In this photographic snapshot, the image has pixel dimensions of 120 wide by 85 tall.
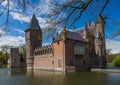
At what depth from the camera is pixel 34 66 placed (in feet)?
161

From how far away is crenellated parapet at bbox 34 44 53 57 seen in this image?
40.8 meters

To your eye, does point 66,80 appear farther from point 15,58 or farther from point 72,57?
point 15,58

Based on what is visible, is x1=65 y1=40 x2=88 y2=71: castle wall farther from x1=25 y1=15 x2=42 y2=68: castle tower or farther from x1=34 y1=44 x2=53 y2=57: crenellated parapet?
x1=25 y1=15 x2=42 y2=68: castle tower

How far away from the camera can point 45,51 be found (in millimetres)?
43406

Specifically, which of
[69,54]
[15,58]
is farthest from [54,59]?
[15,58]

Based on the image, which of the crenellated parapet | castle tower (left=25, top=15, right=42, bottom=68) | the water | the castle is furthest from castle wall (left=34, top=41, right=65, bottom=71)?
the water

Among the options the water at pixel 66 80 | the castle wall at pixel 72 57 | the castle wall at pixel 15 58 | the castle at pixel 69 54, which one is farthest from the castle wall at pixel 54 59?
the castle wall at pixel 15 58

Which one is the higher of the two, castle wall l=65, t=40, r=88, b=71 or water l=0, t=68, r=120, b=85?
castle wall l=65, t=40, r=88, b=71

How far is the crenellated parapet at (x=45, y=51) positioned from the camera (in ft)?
134

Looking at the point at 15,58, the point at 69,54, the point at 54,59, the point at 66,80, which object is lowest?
the point at 66,80

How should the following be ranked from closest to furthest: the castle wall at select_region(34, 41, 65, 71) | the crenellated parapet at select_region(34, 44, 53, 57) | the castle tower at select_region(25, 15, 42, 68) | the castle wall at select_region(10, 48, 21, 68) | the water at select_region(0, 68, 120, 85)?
the water at select_region(0, 68, 120, 85) → the castle wall at select_region(34, 41, 65, 71) → the crenellated parapet at select_region(34, 44, 53, 57) → the castle tower at select_region(25, 15, 42, 68) → the castle wall at select_region(10, 48, 21, 68)

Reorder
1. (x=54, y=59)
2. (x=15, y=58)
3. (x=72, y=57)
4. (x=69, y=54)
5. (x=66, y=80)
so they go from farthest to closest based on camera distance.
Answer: (x=15, y=58) < (x=54, y=59) < (x=72, y=57) < (x=69, y=54) < (x=66, y=80)

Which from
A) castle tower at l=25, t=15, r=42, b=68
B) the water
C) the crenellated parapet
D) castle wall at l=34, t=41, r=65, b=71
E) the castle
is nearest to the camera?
the water

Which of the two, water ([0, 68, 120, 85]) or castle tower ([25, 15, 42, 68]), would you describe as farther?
castle tower ([25, 15, 42, 68])
